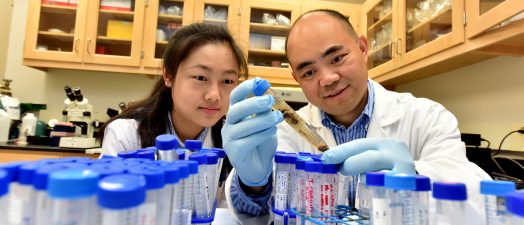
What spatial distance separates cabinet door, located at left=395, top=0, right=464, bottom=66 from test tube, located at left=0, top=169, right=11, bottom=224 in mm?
1714

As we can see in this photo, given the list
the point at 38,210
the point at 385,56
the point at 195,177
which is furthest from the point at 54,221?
the point at 385,56

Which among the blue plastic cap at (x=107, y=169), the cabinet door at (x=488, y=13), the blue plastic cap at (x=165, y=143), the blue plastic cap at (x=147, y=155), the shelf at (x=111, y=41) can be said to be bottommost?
the blue plastic cap at (x=107, y=169)

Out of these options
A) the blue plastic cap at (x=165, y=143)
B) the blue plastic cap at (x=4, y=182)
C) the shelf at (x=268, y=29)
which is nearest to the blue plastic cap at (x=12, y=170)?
the blue plastic cap at (x=4, y=182)

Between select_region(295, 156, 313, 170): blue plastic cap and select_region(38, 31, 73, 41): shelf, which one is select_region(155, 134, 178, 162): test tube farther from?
select_region(38, 31, 73, 41): shelf

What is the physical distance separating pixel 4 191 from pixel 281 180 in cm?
40

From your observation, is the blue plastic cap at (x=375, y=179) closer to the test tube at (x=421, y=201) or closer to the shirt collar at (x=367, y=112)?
the test tube at (x=421, y=201)

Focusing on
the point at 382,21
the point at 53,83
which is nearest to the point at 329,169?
the point at 382,21

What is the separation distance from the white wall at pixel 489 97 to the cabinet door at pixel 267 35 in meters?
1.18

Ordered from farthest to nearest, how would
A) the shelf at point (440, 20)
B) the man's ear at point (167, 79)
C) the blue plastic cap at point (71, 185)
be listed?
the shelf at point (440, 20) → the man's ear at point (167, 79) → the blue plastic cap at point (71, 185)

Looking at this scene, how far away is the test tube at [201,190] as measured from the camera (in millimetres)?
491

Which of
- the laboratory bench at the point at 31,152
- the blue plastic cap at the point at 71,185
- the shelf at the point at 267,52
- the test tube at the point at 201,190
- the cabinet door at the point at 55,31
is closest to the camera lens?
the blue plastic cap at the point at 71,185

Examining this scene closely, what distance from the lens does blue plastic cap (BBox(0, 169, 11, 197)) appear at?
0.99 feet

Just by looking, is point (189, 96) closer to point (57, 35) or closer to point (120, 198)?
point (120, 198)

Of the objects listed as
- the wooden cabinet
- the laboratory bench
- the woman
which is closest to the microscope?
the laboratory bench
